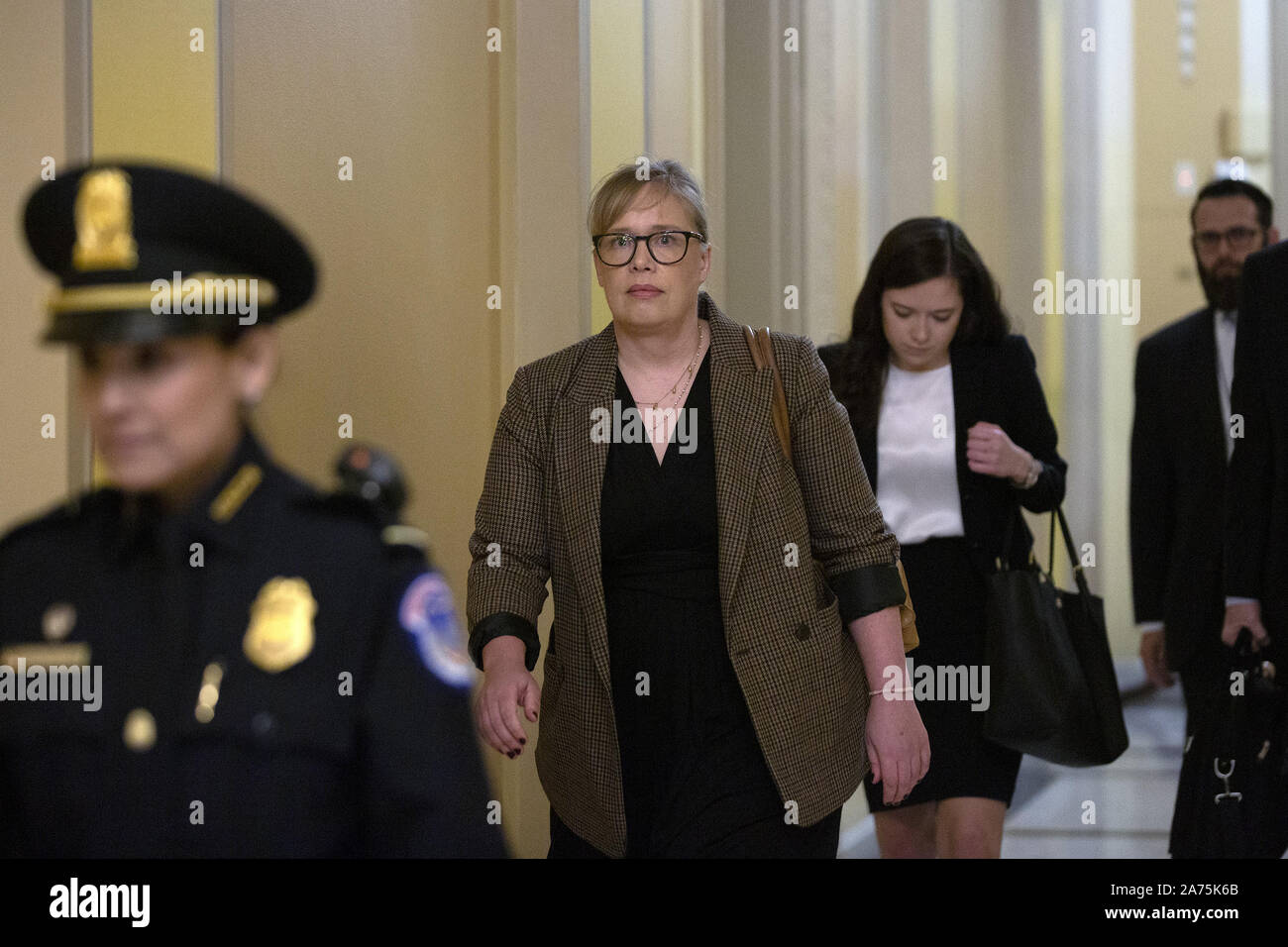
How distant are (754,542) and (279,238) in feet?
3.53

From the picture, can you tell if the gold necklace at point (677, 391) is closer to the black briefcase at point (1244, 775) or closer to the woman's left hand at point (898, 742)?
the woman's left hand at point (898, 742)

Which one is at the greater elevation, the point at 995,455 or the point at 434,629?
the point at 995,455

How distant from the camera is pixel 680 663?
97.2 inches

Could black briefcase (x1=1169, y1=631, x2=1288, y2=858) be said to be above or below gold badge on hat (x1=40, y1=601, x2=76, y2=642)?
below

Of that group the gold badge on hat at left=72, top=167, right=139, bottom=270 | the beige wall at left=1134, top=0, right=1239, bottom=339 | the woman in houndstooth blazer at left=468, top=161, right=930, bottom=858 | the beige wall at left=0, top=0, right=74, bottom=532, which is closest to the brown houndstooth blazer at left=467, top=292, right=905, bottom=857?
the woman in houndstooth blazer at left=468, top=161, right=930, bottom=858

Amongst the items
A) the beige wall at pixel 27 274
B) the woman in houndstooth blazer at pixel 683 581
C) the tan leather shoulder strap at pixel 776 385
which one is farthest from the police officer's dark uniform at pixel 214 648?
the tan leather shoulder strap at pixel 776 385

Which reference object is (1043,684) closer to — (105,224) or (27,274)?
(27,274)

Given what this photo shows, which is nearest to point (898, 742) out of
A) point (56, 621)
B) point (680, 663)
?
point (680, 663)

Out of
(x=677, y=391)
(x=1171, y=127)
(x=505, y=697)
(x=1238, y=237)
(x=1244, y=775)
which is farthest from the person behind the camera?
(x=1171, y=127)

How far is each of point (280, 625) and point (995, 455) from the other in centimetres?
203

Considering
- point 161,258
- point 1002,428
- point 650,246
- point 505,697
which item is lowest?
point 505,697

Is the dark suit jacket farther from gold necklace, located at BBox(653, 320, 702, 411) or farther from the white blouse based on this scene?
gold necklace, located at BBox(653, 320, 702, 411)

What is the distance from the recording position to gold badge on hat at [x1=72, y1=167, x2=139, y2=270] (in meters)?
1.59
